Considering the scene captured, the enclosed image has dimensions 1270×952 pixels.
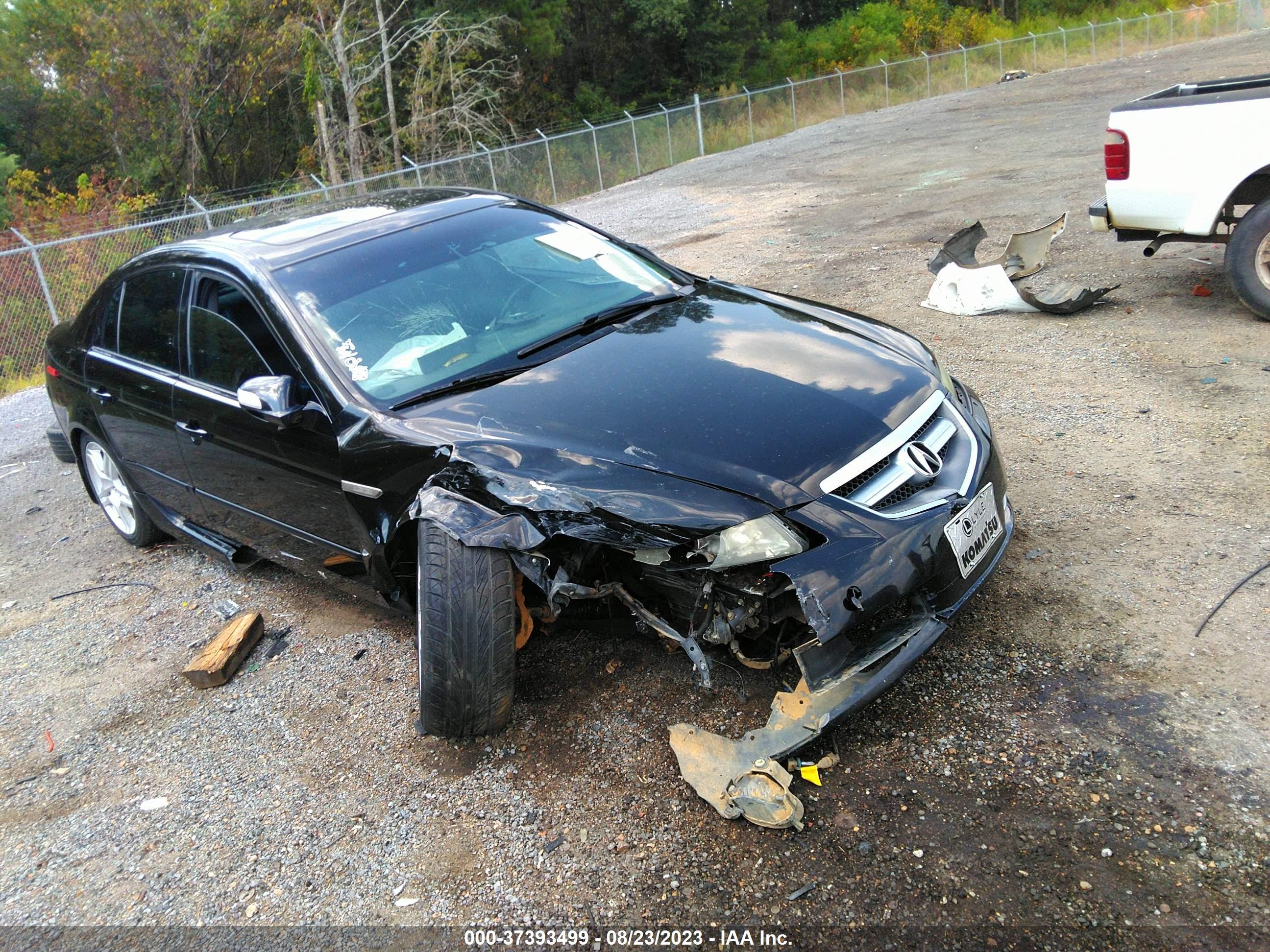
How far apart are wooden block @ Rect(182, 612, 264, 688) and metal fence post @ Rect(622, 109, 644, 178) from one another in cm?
2031

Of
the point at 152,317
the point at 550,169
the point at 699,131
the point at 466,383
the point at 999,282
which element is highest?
the point at 699,131

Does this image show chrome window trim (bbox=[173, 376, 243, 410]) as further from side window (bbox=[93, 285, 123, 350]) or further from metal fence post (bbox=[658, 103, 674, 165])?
metal fence post (bbox=[658, 103, 674, 165])

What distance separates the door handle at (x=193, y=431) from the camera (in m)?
4.31

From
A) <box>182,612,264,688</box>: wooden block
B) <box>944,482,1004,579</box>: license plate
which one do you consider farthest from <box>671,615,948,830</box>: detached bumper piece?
<box>182,612,264,688</box>: wooden block

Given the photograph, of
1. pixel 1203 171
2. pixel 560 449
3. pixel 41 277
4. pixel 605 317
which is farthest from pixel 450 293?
pixel 41 277

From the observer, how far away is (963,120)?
69.6ft

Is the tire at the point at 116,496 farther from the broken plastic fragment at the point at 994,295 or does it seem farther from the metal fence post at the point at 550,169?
the metal fence post at the point at 550,169

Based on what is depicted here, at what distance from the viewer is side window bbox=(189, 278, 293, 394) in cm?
390

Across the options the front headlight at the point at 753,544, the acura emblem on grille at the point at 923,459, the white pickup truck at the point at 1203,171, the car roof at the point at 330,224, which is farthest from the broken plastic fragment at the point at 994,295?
the front headlight at the point at 753,544

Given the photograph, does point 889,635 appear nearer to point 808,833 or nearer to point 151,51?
point 808,833

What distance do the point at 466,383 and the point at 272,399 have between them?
0.74 m

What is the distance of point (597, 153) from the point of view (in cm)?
2195

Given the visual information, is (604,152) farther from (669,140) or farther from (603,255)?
(603,255)

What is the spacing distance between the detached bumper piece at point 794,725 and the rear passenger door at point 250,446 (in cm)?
164
